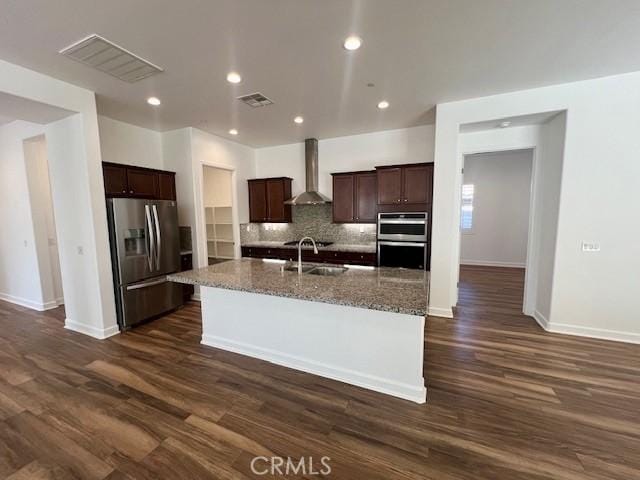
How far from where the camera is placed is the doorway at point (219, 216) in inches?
238

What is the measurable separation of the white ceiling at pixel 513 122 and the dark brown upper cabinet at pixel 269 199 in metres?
3.36

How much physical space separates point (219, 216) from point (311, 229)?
86.4 inches

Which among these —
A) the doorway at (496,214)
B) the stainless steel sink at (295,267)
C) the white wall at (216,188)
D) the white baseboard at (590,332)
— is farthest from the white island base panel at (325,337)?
the doorway at (496,214)

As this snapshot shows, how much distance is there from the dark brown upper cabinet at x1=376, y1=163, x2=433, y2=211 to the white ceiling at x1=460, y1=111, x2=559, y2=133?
70cm

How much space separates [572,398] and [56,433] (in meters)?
4.00

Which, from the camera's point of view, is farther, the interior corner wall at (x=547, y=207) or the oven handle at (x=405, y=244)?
the oven handle at (x=405, y=244)

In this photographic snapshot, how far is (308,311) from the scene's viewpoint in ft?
8.57

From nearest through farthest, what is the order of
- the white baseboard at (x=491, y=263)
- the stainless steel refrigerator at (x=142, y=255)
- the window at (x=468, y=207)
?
the stainless steel refrigerator at (x=142, y=255) → the white baseboard at (x=491, y=263) → the window at (x=468, y=207)

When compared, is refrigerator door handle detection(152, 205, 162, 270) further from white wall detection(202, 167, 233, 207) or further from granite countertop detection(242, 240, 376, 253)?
white wall detection(202, 167, 233, 207)

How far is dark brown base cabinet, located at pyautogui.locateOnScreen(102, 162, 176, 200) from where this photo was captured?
12.1ft

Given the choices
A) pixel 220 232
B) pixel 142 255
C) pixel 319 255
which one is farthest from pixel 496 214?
pixel 142 255

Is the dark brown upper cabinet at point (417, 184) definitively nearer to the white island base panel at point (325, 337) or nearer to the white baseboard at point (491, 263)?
the white island base panel at point (325, 337)

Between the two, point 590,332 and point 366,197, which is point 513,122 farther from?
point 590,332

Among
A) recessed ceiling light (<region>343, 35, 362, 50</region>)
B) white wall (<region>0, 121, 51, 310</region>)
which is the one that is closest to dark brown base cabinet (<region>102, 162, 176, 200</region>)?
white wall (<region>0, 121, 51, 310</region>)
